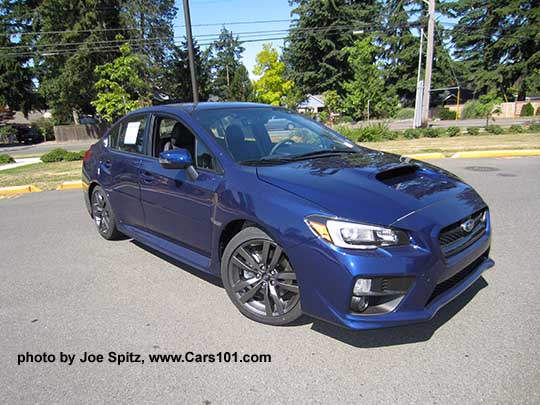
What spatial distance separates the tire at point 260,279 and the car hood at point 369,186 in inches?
17.6

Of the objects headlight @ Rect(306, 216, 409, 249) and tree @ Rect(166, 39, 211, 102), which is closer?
headlight @ Rect(306, 216, 409, 249)

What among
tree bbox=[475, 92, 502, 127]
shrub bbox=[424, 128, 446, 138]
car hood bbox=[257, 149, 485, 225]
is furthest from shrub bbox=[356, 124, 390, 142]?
car hood bbox=[257, 149, 485, 225]

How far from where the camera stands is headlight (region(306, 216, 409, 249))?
7.27ft

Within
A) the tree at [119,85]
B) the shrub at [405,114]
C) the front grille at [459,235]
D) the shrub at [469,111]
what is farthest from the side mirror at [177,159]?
the shrub at [469,111]

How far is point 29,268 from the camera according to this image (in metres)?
4.14

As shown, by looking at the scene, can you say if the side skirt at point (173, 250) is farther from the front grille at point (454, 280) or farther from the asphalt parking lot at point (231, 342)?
the front grille at point (454, 280)

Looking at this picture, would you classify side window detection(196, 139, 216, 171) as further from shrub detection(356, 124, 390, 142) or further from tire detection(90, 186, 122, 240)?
shrub detection(356, 124, 390, 142)

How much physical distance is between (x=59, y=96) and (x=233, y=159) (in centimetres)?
3775

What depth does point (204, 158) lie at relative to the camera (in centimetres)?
320

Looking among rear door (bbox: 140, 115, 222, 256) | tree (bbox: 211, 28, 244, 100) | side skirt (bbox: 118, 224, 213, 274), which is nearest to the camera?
rear door (bbox: 140, 115, 222, 256)

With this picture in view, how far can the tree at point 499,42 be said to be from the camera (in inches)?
1719

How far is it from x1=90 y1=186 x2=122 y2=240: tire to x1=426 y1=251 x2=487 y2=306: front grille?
365cm

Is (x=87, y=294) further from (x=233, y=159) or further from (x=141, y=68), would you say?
(x=141, y=68)

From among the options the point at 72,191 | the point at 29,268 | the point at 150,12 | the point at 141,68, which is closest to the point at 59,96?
the point at 141,68
